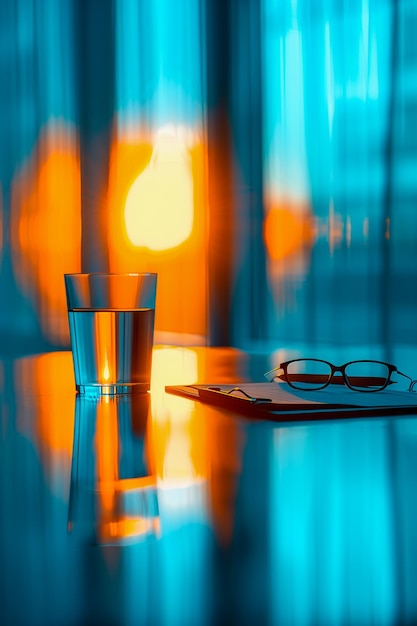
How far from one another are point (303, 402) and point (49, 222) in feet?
14.9

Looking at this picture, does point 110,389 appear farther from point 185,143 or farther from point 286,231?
point 185,143

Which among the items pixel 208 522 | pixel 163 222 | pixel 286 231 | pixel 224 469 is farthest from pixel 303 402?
pixel 163 222

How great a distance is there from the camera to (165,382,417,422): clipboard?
902 mm

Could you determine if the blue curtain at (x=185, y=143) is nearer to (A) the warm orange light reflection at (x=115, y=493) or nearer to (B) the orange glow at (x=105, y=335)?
(B) the orange glow at (x=105, y=335)

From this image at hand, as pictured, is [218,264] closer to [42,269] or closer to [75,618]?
[42,269]

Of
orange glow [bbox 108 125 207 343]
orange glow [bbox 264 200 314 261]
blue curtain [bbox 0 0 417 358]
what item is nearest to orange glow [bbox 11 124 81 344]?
blue curtain [bbox 0 0 417 358]

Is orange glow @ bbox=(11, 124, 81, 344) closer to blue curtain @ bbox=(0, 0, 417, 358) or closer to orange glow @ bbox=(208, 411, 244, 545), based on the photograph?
blue curtain @ bbox=(0, 0, 417, 358)

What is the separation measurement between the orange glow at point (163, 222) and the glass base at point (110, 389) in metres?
4.19

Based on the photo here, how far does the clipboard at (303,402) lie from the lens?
90 cm

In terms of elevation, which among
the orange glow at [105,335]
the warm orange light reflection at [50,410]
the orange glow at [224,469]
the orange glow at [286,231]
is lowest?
the warm orange light reflection at [50,410]

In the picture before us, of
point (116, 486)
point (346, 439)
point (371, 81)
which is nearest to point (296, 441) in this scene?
point (346, 439)

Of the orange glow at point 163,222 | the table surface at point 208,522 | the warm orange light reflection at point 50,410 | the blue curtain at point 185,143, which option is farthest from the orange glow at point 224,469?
the orange glow at point 163,222

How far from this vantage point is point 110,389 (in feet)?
3.64

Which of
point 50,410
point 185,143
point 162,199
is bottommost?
point 50,410
